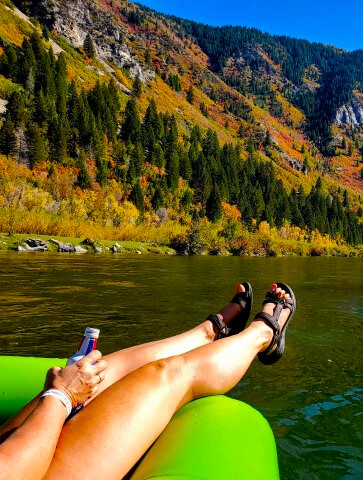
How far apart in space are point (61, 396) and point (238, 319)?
2165 mm

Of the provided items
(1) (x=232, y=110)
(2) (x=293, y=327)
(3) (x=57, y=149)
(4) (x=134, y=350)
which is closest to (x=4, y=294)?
(2) (x=293, y=327)

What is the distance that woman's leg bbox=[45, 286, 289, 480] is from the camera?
185cm

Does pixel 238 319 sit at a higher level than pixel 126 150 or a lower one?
lower

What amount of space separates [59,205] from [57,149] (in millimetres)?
13694

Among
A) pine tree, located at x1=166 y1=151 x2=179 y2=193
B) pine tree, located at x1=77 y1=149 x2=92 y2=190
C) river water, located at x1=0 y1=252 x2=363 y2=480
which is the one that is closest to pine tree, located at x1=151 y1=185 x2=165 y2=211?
pine tree, located at x1=166 y1=151 x2=179 y2=193

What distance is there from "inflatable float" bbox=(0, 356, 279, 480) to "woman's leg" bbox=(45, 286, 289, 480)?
3.4 inches

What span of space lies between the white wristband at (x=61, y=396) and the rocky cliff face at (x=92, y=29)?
110m

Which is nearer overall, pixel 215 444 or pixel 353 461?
pixel 215 444

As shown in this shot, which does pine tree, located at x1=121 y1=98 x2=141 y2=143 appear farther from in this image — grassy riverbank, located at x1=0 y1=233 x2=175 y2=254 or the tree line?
grassy riverbank, located at x1=0 y1=233 x2=175 y2=254

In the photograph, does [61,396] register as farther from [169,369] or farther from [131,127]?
[131,127]

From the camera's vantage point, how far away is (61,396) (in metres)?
2.00

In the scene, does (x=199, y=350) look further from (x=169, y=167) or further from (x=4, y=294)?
(x=169, y=167)

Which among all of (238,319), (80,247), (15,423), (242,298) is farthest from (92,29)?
(15,423)

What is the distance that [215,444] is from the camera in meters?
2.11
